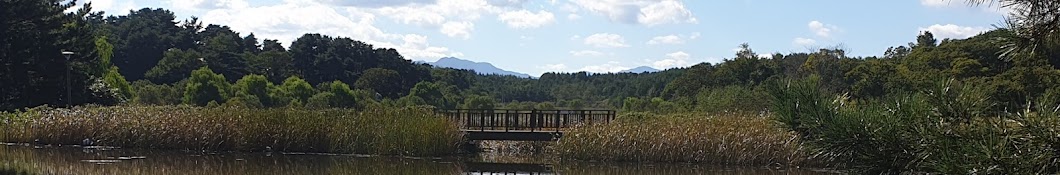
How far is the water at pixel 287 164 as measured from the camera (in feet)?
58.6

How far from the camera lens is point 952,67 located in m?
34.4

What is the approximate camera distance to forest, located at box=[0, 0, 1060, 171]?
6078 millimetres

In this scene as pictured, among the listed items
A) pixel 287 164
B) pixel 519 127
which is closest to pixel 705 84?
pixel 519 127

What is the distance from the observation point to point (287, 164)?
63.4 ft

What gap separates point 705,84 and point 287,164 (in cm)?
2718

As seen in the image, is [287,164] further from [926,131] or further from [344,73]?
[344,73]

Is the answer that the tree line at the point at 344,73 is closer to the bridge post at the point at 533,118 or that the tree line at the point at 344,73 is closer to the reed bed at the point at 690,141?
the reed bed at the point at 690,141

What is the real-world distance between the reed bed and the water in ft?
0.86

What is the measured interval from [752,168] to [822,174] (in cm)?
130

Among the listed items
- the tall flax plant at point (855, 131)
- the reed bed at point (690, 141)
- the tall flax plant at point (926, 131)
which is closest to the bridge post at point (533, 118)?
the reed bed at point (690, 141)

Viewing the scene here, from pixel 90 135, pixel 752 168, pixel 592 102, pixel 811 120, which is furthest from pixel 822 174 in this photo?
pixel 592 102

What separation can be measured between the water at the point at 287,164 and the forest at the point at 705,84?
2477mm

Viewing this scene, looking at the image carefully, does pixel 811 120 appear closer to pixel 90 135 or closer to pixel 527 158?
pixel 527 158

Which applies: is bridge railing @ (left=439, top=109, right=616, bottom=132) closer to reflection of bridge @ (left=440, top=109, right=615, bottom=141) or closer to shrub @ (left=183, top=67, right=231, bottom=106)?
reflection of bridge @ (left=440, top=109, right=615, bottom=141)
